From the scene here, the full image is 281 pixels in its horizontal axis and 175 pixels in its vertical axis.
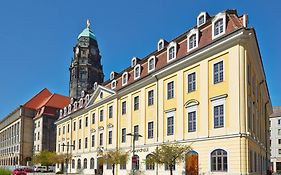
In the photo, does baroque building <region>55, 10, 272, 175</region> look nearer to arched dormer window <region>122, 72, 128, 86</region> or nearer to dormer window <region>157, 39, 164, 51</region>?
dormer window <region>157, 39, 164, 51</region>

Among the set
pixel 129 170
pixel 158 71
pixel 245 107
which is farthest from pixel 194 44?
pixel 129 170

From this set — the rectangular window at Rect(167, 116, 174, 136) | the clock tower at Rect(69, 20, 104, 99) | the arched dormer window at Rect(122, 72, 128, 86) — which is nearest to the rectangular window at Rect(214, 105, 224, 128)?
the rectangular window at Rect(167, 116, 174, 136)

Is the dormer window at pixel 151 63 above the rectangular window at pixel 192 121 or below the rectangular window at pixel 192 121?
above

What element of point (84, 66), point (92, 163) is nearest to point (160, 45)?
point (92, 163)

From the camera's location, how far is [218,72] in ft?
Answer: 95.2

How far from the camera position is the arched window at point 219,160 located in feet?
89.2

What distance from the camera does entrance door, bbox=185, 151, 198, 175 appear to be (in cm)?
2986

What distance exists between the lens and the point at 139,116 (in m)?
40.9

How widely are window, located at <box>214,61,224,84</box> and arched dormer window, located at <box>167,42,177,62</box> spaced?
249 inches

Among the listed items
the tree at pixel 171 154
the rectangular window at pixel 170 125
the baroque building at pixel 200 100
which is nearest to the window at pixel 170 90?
the baroque building at pixel 200 100

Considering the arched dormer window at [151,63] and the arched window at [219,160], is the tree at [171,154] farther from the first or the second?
the arched dormer window at [151,63]

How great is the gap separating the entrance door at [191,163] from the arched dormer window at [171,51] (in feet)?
31.6

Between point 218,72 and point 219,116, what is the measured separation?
3.51m

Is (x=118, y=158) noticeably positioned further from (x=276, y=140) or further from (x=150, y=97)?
(x=276, y=140)
